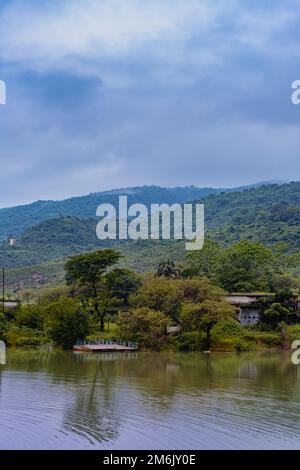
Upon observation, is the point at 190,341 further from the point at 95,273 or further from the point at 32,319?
the point at 32,319

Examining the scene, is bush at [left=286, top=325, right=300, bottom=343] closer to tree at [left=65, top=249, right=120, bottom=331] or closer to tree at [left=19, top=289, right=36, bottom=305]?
tree at [left=65, top=249, right=120, bottom=331]

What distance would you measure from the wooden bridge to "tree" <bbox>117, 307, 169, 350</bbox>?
59 cm

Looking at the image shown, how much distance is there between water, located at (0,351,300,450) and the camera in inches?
655

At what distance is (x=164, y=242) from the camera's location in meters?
117

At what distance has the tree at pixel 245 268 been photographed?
59.2 meters

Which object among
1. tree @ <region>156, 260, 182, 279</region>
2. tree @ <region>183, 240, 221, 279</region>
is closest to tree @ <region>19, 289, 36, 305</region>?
tree @ <region>183, 240, 221, 279</region>

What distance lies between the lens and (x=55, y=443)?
16.1m

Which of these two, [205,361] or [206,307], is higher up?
[206,307]

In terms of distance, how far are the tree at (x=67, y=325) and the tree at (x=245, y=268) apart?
1822 centimetres

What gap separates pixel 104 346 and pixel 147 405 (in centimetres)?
2216

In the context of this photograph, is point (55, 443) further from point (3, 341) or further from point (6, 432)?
point (3, 341)

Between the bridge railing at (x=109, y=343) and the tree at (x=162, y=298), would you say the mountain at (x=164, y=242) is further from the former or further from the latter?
the bridge railing at (x=109, y=343)

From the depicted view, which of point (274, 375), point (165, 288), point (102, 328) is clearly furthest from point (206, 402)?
point (102, 328)
